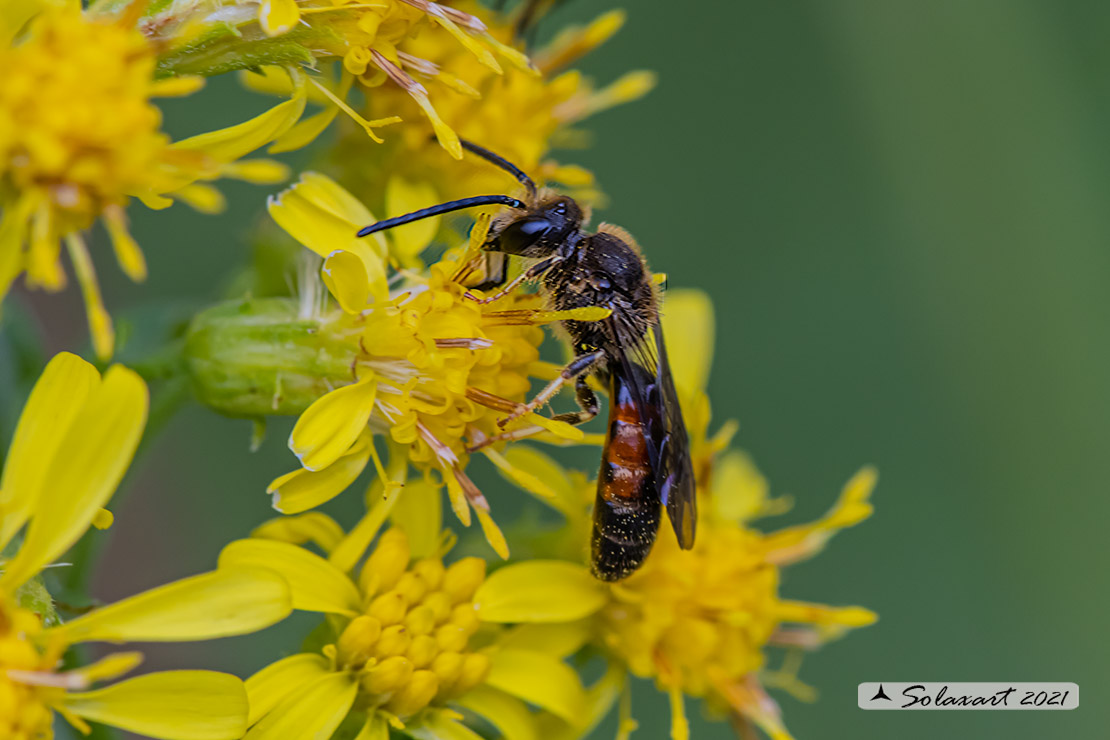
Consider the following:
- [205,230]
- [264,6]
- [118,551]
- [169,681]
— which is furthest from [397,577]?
[118,551]

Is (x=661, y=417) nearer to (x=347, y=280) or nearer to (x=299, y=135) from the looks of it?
(x=347, y=280)

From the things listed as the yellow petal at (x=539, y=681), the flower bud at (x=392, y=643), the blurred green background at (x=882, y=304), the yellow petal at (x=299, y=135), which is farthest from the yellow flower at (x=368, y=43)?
the blurred green background at (x=882, y=304)

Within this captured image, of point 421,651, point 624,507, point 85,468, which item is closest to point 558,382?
point 624,507

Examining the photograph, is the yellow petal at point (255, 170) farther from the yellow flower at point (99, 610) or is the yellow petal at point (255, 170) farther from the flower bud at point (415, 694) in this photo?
the flower bud at point (415, 694)

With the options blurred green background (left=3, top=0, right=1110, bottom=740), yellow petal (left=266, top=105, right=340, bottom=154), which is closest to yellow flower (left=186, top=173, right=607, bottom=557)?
yellow petal (left=266, top=105, right=340, bottom=154)

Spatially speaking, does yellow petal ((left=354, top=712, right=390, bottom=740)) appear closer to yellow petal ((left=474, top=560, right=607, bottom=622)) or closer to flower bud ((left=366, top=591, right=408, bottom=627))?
flower bud ((left=366, top=591, right=408, bottom=627))

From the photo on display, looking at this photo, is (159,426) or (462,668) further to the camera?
(159,426)

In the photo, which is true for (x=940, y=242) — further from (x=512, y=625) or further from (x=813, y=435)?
(x=512, y=625)
